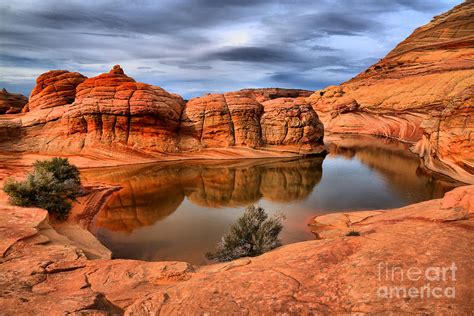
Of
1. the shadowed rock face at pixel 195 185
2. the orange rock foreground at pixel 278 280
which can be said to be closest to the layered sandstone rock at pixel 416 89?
the shadowed rock face at pixel 195 185

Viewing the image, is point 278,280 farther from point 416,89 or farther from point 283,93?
point 283,93

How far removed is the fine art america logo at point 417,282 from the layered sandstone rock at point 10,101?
46.7 meters

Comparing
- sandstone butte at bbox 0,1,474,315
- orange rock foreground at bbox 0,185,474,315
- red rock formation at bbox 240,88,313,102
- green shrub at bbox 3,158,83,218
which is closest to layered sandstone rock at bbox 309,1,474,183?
sandstone butte at bbox 0,1,474,315

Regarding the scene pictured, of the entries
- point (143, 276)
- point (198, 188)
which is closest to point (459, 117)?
point (198, 188)

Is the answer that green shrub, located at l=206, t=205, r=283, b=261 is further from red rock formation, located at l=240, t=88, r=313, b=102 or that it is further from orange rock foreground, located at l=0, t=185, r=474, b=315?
red rock formation, located at l=240, t=88, r=313, b=102

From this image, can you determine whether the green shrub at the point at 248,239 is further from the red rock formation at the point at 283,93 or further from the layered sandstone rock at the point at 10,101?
the red rock formation at the point at 283,93

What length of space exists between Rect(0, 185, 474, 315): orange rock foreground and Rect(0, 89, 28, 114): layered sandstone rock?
40.0m

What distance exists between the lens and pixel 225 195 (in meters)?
19.1

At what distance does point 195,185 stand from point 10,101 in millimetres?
36848

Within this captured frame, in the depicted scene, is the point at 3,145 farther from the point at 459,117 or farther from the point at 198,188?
the point at 459,117

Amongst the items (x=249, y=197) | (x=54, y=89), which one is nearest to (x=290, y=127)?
(x=249, y=197)

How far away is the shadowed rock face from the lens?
50.9 ft

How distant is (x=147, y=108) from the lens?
29500 mm

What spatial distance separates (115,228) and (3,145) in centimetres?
2242
